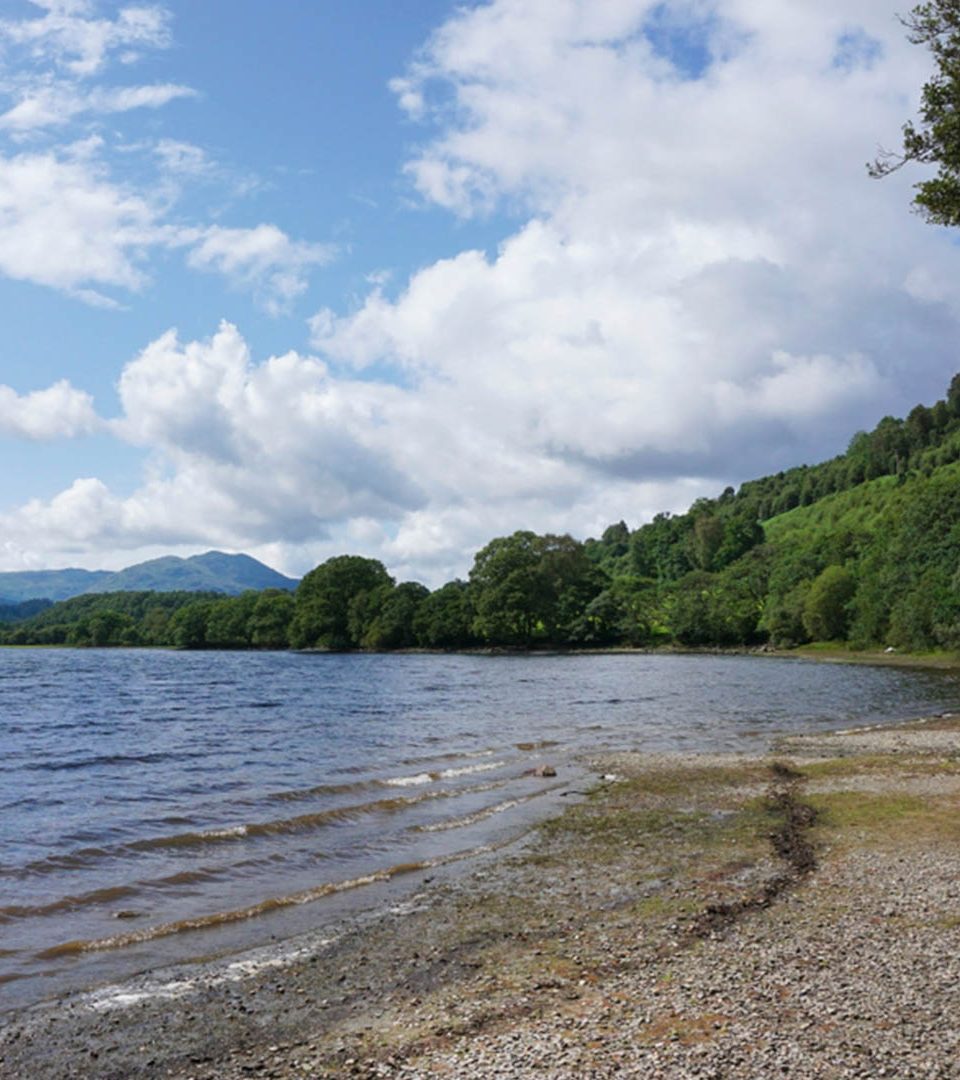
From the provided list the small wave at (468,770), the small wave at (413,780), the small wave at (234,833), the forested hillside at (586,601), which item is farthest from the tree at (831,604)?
the small wave at (234,833)

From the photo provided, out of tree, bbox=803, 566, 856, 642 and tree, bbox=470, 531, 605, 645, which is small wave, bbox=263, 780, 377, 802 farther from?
tree, bbox=470, 531, 605, 645

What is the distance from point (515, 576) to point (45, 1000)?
15162 cm

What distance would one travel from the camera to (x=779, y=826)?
20422 millimetres

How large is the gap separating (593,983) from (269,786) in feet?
66.6

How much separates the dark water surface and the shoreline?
2.00 m

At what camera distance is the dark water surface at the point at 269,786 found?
15.5 m

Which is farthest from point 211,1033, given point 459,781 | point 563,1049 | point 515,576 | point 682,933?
point 515,576

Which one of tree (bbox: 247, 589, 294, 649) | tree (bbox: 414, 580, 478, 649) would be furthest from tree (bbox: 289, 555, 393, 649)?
tree (bbox: 414, 580, 478, 649)

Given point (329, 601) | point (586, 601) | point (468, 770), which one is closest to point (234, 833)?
point (468, 770)

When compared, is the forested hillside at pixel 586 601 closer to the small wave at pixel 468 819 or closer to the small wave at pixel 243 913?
the small wave at pixel 468 819

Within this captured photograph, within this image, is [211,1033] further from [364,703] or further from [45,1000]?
[364,703]

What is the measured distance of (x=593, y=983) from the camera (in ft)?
35.4

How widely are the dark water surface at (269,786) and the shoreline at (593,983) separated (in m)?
2.00

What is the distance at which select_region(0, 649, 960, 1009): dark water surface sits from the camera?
1548 centimetres
